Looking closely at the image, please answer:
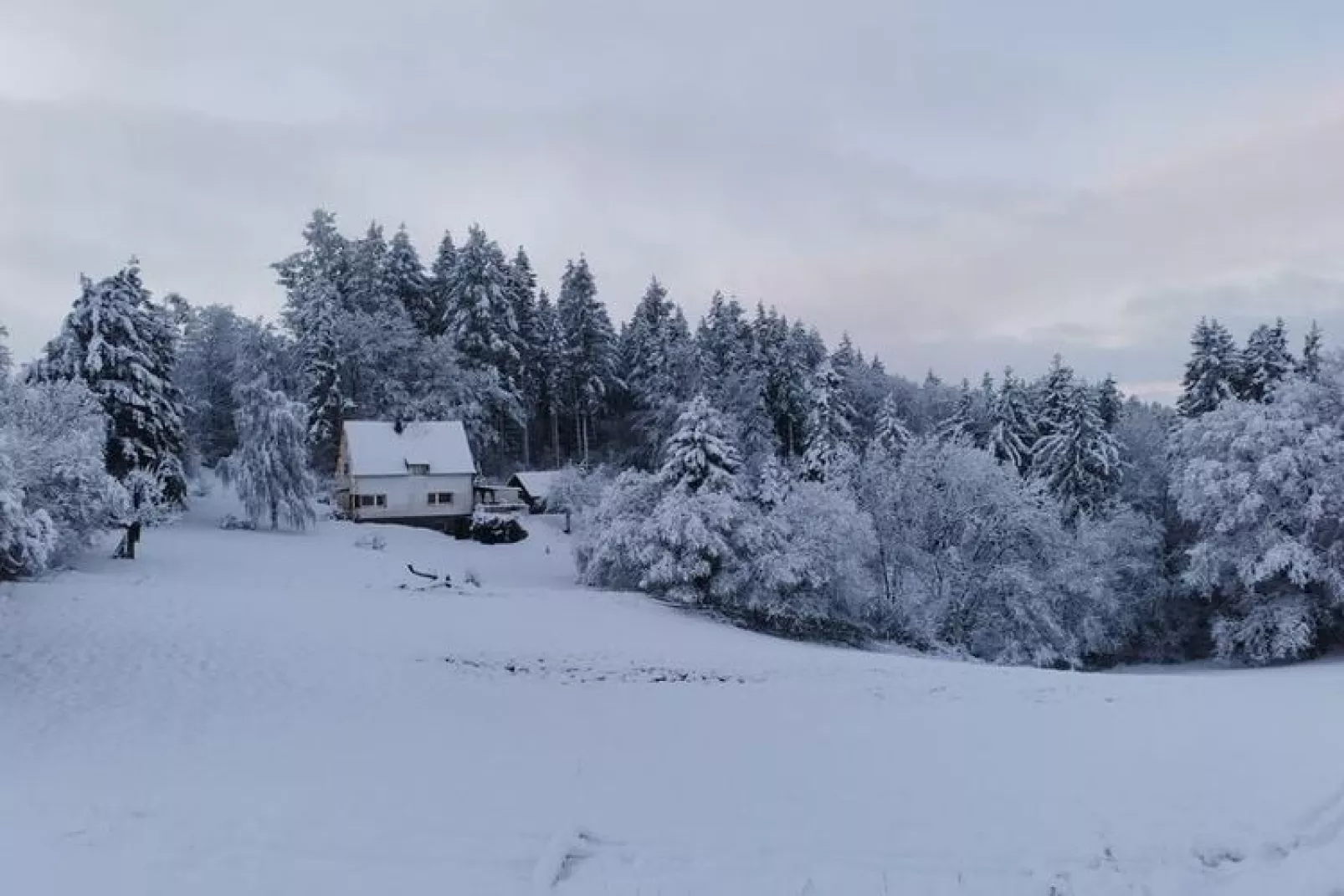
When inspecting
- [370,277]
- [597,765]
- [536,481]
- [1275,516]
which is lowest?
[597,765]

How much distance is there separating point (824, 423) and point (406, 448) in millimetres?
26437

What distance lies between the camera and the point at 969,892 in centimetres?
833

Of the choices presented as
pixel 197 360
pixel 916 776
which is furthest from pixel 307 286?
pixel 916 776

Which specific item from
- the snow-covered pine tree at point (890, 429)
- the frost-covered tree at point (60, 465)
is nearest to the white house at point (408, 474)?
the frost-covered tree at point (60, 465)

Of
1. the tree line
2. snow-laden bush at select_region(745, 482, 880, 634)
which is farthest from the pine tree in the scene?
snow-laden bush at select_region(745, 482, 880, 634)

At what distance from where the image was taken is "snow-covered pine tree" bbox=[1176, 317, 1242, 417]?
46.6 meters

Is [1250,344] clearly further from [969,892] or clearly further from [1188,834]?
[969,892]

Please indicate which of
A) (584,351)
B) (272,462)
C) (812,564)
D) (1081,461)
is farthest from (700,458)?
(584,351)

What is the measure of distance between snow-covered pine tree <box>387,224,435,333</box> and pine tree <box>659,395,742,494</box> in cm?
3749

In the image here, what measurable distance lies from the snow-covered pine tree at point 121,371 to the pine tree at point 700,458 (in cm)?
2217

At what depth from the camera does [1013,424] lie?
178ft

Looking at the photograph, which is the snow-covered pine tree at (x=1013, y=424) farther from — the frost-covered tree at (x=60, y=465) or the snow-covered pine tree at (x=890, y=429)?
the frost-covered tree at (x=60, y=465)

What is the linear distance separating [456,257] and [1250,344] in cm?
5392

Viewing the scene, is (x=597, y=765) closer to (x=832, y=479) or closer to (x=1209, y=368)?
(x=832, y=479)
